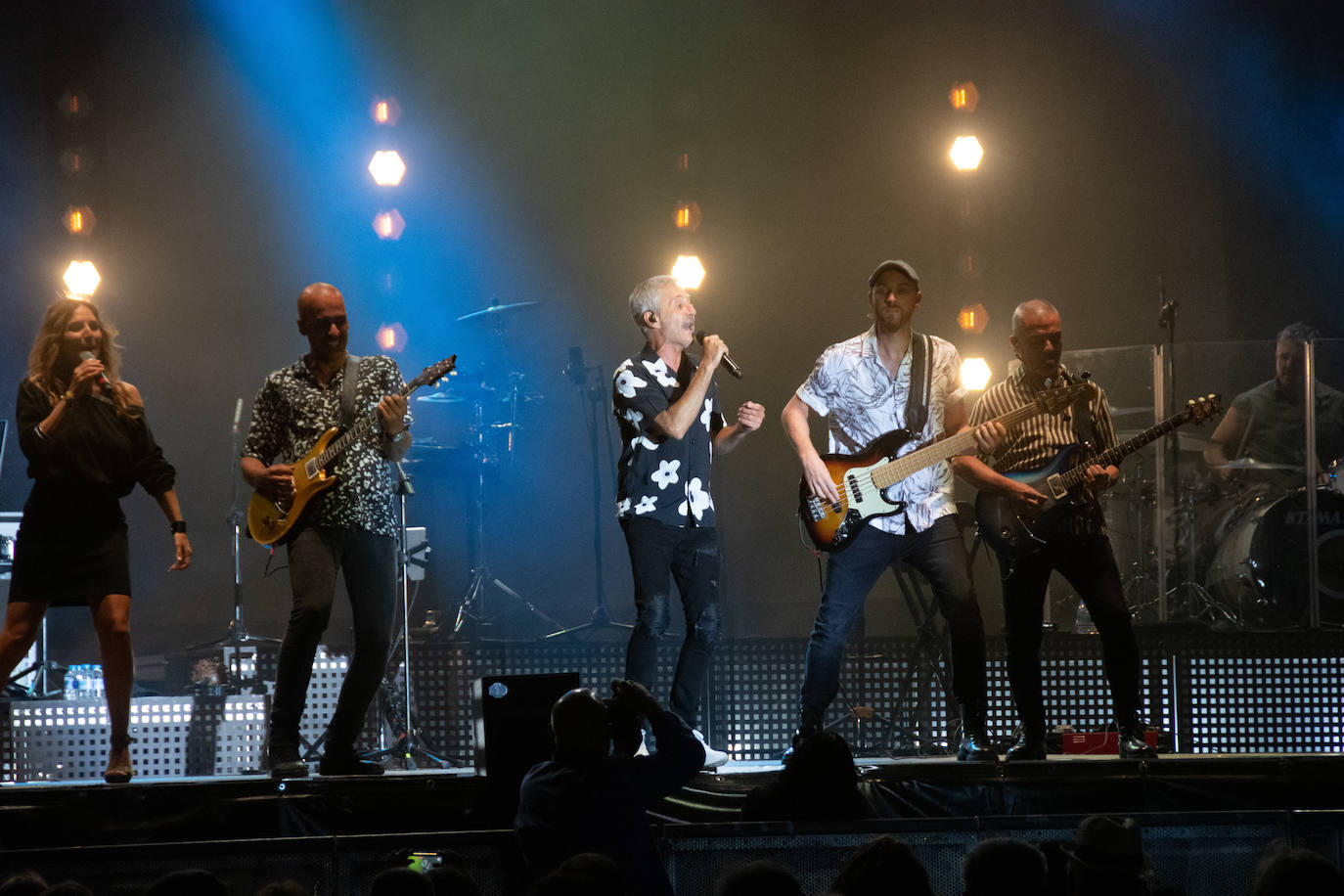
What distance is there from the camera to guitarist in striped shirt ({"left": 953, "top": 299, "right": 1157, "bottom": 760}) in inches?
209

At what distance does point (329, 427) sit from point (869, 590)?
7.42 ft

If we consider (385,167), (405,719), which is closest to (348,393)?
(405,719)

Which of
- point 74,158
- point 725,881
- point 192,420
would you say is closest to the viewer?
point 725,881

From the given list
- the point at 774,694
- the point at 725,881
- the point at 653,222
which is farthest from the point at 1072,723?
the point at 653,222

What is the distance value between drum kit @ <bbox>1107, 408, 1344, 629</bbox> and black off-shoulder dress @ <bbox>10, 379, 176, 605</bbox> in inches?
211

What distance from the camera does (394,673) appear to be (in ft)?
22.8

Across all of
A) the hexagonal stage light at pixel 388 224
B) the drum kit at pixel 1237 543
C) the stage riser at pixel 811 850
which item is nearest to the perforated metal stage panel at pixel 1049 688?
the drum kit at pixel 1237 543

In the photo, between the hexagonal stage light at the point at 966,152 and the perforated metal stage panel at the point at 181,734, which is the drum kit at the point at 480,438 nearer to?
the perforated metal stage panel at the point at 181,734

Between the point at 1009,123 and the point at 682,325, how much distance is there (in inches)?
254

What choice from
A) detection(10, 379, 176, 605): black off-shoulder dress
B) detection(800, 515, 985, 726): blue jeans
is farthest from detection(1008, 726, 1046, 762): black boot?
detection(10, 379, 176, 605): black off-shoulder dress

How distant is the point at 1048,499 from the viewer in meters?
5.30

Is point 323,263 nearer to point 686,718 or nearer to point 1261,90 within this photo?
point 686,718

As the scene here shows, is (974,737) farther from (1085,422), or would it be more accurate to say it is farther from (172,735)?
(172,735)

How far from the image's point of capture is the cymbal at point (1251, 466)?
314 inches
